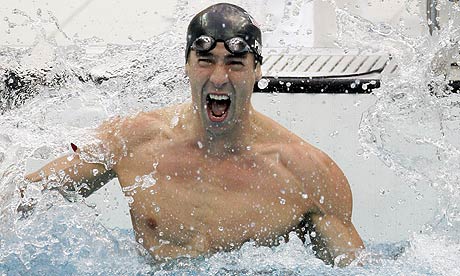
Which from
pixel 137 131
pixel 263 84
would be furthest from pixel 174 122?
pixel 263 84

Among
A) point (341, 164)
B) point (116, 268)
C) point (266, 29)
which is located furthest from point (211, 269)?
point (266, 29)

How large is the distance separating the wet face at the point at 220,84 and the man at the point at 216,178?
0.03m

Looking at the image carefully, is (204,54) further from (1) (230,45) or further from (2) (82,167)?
(2) (82,167)

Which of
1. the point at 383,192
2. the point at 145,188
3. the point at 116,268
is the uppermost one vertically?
the point at 145,188

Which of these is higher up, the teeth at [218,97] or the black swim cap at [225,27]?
the black swim cap at [225,27]

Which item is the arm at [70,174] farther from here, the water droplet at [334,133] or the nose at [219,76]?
the water droplet at [334,133]

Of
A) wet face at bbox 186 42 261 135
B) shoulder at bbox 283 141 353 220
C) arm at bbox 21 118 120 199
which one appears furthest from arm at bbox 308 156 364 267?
arm at bbox 21 118 120 199

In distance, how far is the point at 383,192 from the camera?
3.32 meters


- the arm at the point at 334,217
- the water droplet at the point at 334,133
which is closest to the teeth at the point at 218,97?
the arm at the point at 334,217

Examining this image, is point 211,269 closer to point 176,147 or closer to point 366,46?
point 176,147

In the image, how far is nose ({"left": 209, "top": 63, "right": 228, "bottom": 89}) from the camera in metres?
2.32

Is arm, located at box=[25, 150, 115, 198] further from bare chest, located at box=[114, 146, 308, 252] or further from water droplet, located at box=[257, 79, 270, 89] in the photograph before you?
water droplet, located at box=[257, 79, 270, 89]

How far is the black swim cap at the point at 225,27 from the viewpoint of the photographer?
2373mm

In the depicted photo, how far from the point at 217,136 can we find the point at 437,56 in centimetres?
110
